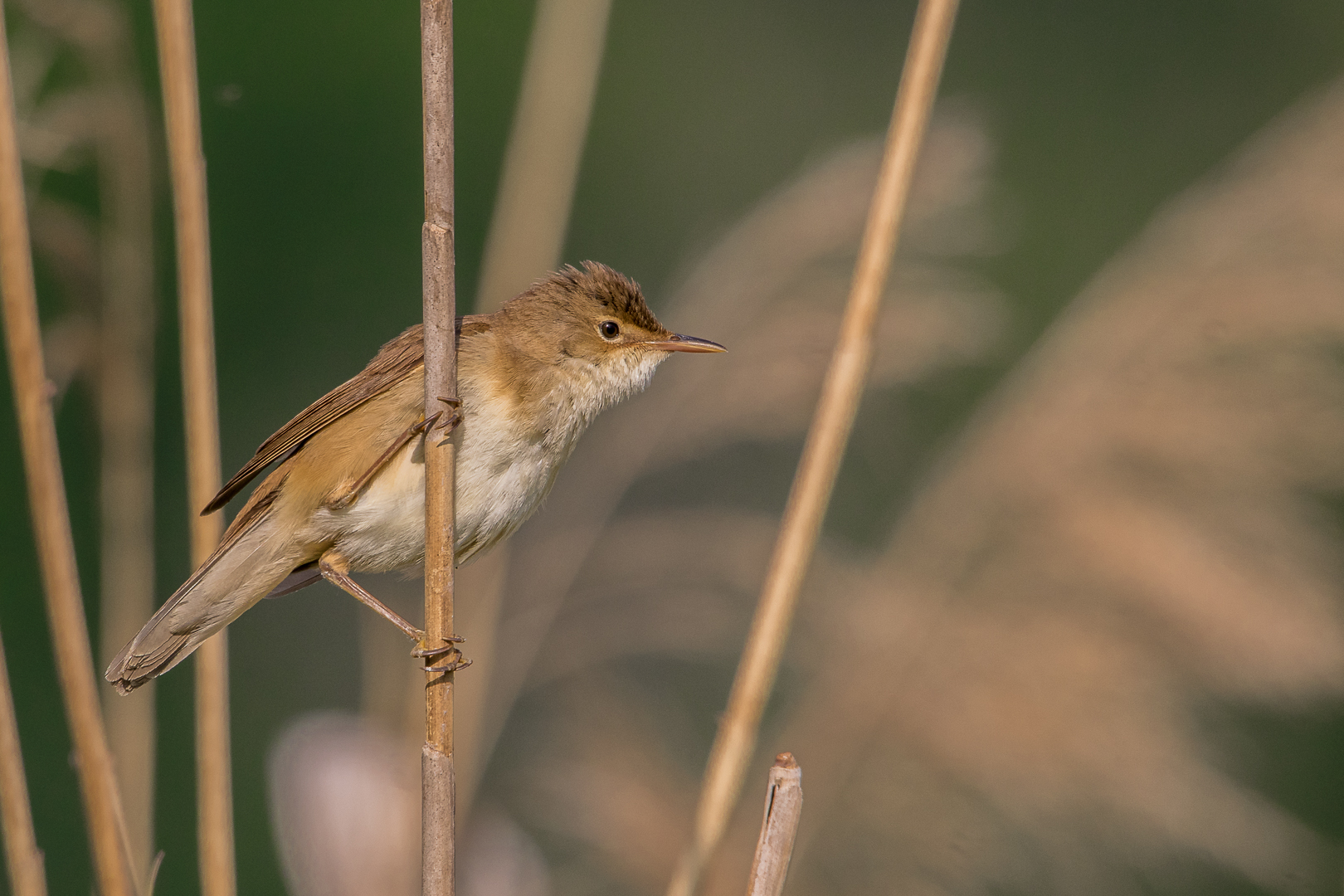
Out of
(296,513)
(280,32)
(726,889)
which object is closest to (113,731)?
(296,513)

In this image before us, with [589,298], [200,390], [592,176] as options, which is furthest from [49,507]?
[592,176]

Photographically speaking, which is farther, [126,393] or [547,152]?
[547,152]

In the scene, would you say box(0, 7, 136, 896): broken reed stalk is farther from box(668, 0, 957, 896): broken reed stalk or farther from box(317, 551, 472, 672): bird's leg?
box(668, 0, 957, 896): broken reed stalk

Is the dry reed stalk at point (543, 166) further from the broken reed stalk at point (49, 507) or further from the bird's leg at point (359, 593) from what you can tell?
the broken reed stalk at point (49, 507)

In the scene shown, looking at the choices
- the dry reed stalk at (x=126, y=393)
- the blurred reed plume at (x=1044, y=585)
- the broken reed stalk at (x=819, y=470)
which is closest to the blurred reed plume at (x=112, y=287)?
the dry reed stalk at (x=126, y=393)

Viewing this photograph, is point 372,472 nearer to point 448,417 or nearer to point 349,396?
point 349,396

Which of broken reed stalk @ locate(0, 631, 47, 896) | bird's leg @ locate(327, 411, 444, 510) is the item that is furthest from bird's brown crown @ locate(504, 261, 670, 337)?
broken reed stalk @ locate(0, 631, 47, 896)
